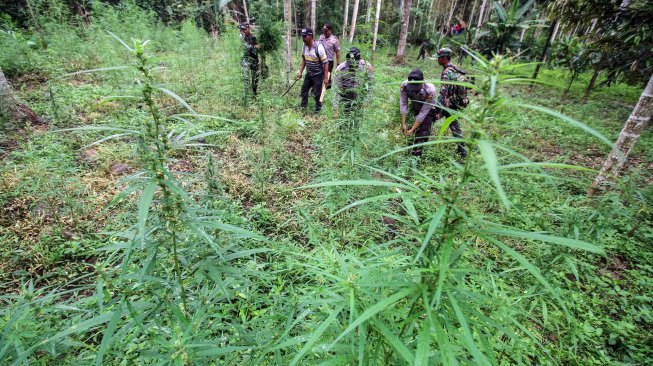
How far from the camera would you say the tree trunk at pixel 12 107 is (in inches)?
195

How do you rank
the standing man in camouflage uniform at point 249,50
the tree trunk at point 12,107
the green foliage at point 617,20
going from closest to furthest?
1. the tree trunk at point 12,107
2. the green foliage at point 617,20
3. the standing man in camouflage uniform at point 249,50

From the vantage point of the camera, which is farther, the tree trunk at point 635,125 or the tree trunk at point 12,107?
the tree trunk at point 12,107

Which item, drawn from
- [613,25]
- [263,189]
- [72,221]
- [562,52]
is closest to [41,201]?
[72,221]

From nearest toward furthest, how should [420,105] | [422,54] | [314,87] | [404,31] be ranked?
[420,105] → [314,87] → [404,31] → [422,54]

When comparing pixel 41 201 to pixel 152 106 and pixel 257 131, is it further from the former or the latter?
pixel 152 106

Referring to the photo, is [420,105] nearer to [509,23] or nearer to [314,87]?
[314,87]

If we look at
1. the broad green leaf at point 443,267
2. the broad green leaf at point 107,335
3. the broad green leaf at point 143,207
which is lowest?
the broad green leaf at point 107,335

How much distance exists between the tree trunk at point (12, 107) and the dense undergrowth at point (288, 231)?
0.25m

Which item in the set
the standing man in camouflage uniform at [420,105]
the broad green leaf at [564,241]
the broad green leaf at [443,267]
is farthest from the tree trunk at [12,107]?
the broad green leaf at [564,241]

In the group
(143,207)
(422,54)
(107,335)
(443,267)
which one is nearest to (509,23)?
(422,54)

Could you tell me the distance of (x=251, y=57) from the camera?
23.0 feet

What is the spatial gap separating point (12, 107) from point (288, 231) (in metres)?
5.36

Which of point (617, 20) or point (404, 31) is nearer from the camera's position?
point (617, 20)

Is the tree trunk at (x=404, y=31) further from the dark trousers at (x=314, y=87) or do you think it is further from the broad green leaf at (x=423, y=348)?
the broad green leaf at (x=423, y=348)
